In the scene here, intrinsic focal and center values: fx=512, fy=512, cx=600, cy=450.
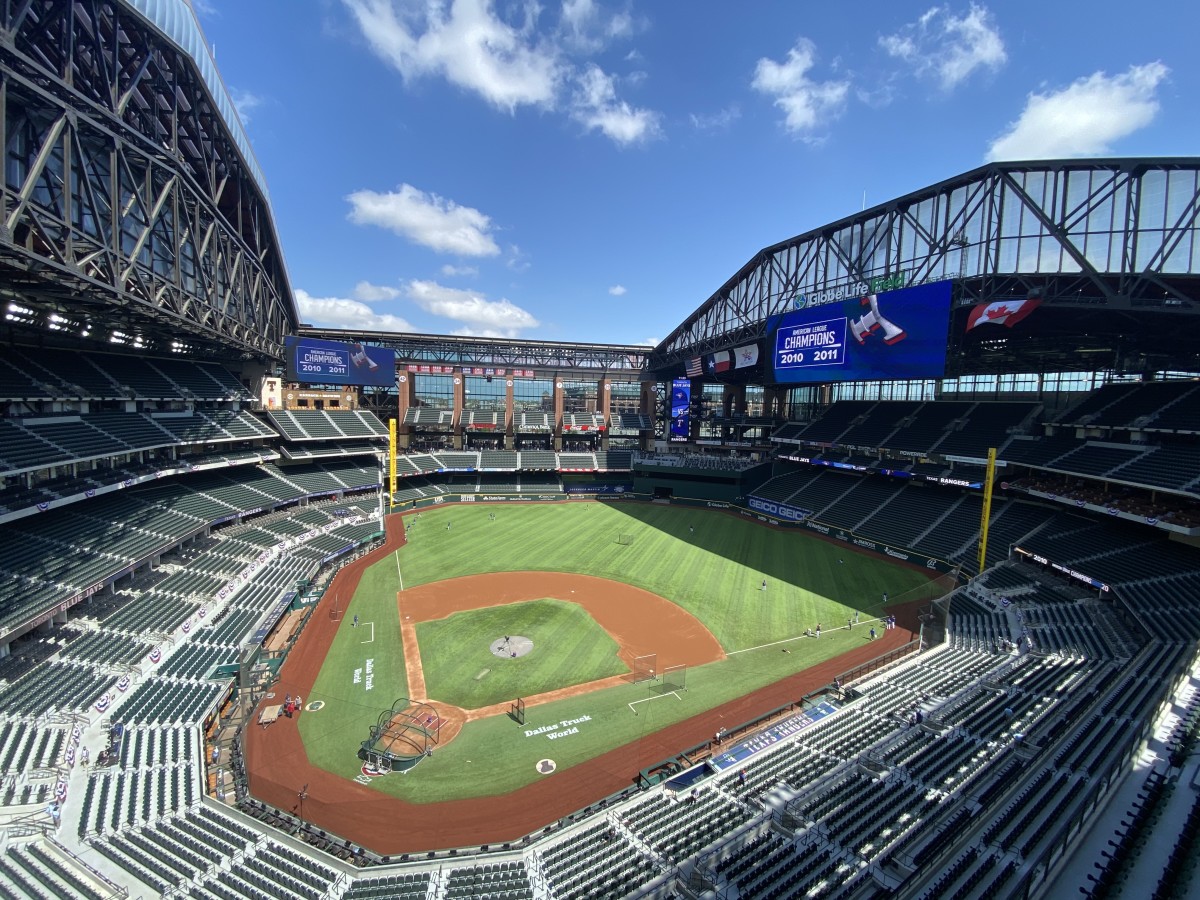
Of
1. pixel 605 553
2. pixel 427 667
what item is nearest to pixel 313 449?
pixel 605 553

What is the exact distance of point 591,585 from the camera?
108 ft

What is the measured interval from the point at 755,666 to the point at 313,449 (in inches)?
1794

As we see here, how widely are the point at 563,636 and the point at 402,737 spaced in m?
9.27

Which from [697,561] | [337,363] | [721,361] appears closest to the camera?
[697,561]

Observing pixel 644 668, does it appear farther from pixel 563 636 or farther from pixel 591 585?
pixel 591 585

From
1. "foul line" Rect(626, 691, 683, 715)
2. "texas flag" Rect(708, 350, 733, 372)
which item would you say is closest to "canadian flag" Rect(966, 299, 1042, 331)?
"texas flag" Rect(708, 350, 733, 372)

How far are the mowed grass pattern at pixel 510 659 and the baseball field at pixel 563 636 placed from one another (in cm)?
10

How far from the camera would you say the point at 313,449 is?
5031 cm

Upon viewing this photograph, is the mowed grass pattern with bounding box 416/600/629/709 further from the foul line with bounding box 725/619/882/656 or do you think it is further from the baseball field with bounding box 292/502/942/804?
the foul line with bounding box 725/619/882/656

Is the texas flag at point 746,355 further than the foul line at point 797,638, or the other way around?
the texas flag at point 746,355

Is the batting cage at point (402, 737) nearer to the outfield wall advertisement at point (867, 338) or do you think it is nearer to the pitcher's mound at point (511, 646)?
the pitcher's mound at point (511, 646)

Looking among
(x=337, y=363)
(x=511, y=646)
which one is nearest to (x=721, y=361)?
(x=511, y=646)

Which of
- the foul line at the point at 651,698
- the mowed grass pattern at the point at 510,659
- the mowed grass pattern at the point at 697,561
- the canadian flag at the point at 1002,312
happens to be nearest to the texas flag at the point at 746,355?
the mowed grass pattern at the point at 697,561

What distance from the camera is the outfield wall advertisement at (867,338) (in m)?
34.5
